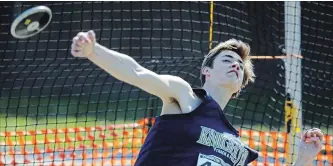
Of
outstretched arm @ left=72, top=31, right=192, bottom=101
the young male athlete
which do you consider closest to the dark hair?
the young male athlete

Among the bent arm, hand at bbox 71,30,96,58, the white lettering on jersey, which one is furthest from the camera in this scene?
the white lettering on jersey

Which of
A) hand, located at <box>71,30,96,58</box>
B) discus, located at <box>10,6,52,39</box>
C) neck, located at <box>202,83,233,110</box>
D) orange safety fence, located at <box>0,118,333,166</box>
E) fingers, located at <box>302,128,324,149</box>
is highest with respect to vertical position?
discus, located at <box>10,6,52,39</box>

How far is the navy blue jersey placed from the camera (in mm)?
3170

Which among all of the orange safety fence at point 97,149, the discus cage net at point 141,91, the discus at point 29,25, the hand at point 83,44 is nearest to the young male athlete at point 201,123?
the hand at point 83,44

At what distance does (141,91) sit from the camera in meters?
11.5

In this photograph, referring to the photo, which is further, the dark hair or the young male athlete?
the dark hair

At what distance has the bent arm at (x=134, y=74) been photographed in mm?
2629

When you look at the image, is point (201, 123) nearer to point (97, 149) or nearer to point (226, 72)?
point (226, 72)

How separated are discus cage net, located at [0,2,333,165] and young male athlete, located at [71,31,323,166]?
319 cm

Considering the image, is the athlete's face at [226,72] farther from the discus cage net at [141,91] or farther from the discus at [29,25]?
the discus cage net at [141,91]

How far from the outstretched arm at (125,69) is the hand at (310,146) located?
68 centimetres

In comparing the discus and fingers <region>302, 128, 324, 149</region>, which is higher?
the discus

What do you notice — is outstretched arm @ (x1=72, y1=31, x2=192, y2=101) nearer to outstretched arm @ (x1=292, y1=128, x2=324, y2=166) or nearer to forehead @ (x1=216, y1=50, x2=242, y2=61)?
forehead @ (x1=216, y1=50, x2=242, y2=61)

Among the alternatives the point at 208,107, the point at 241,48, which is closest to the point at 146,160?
the point at 208,107
